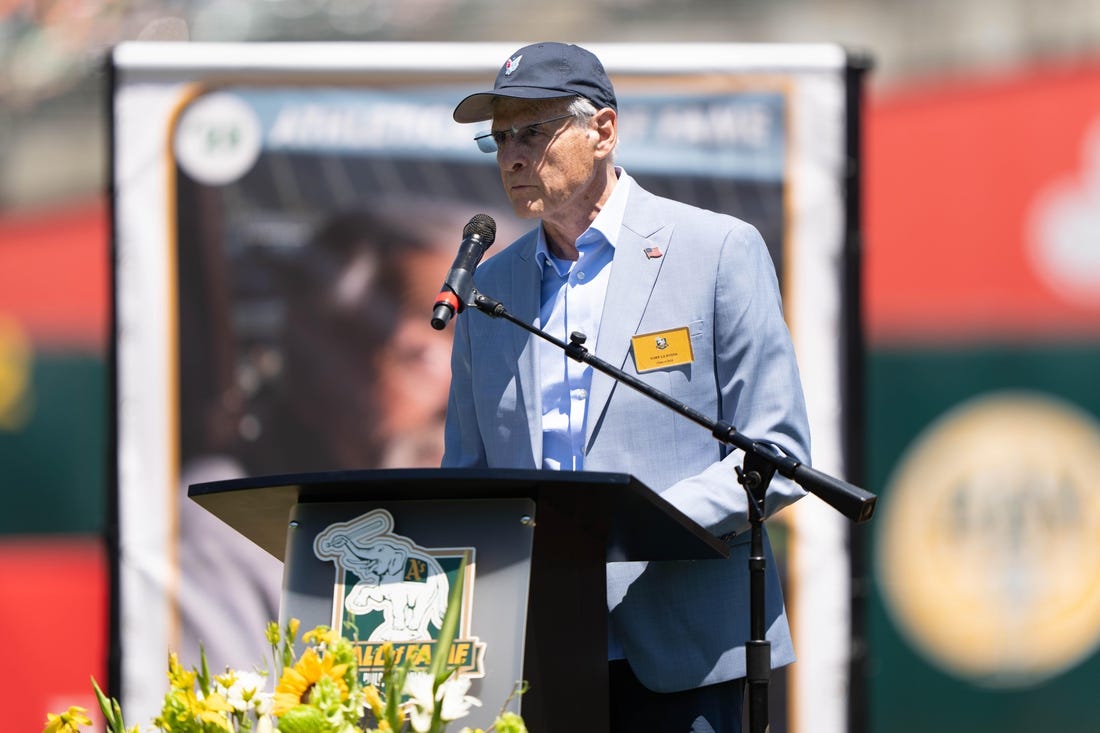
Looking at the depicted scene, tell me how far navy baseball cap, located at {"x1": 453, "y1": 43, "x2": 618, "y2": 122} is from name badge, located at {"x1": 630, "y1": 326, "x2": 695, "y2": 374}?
43cm

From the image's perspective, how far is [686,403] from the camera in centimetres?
233

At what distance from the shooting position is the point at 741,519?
217 cm

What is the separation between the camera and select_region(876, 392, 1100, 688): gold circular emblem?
16.8 ft

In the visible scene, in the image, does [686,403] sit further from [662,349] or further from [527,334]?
[527,334]

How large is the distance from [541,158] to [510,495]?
0.70 meters

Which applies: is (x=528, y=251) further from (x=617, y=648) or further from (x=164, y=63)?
(x=164, y=63)

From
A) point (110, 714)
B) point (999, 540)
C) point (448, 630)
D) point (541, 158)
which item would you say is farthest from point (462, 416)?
point (999, 540)

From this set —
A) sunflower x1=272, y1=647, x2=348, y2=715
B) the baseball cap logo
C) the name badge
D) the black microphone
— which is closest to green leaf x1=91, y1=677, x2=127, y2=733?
sunflower x1=272, y1=647, x2=348, y2=715

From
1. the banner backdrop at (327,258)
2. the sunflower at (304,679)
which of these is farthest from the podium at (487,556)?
the banner backdrop at (327,258)

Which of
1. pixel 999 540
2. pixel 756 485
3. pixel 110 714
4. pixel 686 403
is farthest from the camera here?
pixel 999 540

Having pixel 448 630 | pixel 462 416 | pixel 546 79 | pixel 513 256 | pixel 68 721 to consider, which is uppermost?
pixel 546 79

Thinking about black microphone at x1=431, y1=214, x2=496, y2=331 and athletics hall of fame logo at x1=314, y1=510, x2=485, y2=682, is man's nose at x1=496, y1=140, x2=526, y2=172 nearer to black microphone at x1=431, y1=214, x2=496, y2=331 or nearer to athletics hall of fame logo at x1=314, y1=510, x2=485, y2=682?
black microphone at x1=431, y1=214, x2=496, y2=331

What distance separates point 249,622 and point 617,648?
1971mm

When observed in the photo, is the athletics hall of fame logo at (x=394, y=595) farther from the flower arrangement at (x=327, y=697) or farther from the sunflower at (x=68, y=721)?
the sunflower at (x=68, y=721)
